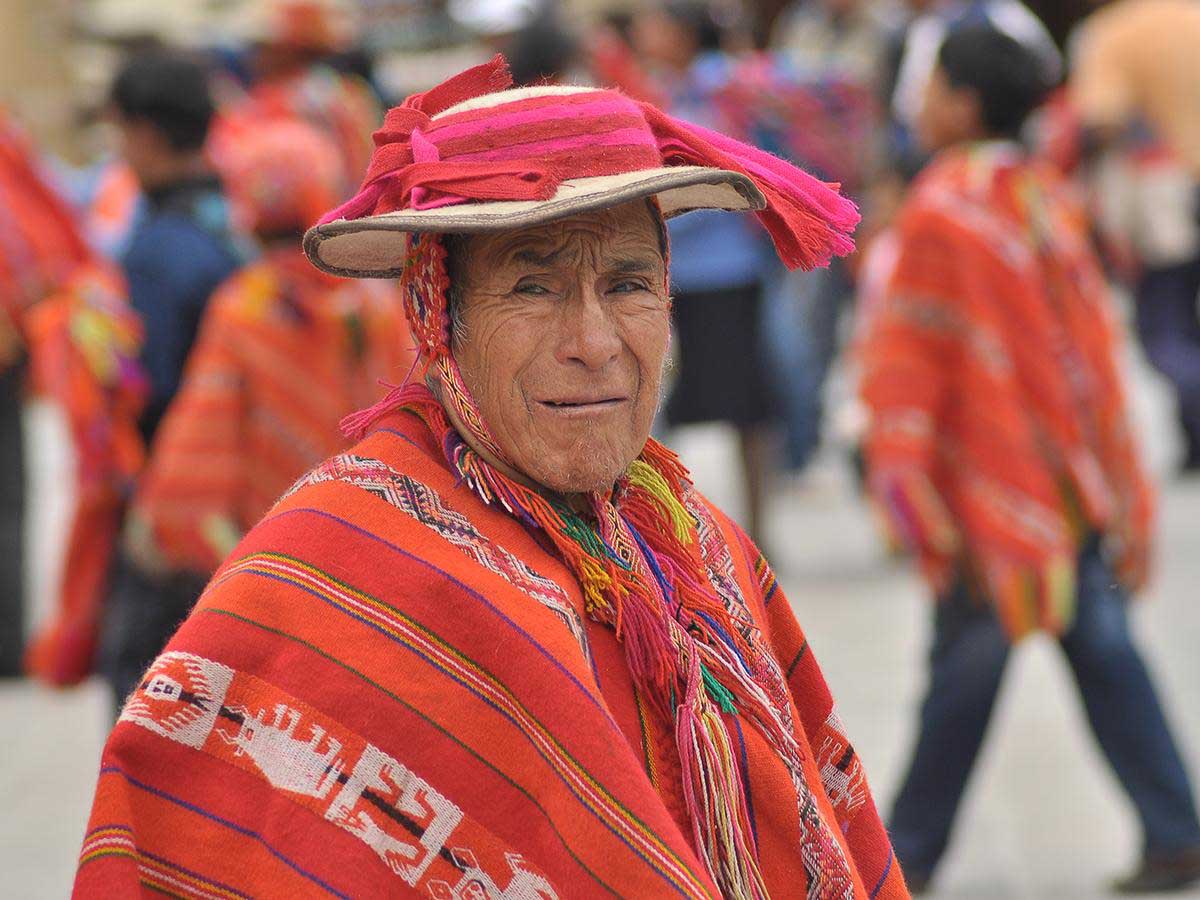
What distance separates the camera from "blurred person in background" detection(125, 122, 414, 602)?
4.96m

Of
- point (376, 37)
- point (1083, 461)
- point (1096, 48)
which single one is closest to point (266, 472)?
point (1083, 461)

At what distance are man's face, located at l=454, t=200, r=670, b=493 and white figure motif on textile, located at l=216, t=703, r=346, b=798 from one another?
1.33 ft

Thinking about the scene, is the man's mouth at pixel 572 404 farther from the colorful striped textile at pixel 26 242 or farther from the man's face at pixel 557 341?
the colorful striped textile at pixel 26 242

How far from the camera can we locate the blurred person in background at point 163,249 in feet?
17.3

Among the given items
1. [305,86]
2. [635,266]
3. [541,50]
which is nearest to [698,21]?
[541,50]

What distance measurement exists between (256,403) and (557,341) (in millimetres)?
2772

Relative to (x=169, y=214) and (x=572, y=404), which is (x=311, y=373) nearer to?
(x=169, y=214)

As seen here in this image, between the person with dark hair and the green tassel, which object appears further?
the person with dark hair

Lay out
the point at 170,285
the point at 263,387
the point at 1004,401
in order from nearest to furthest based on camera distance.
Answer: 1. the point at 1004,401
2. the point at 263,387
3. the point at 170,285

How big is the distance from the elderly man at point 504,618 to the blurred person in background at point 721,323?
582 cm

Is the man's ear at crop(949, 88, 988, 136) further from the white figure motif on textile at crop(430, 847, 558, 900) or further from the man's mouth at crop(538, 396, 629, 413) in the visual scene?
the white figure motif on textile at crop(430, 847, 558, 900)

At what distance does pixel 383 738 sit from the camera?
2.16m

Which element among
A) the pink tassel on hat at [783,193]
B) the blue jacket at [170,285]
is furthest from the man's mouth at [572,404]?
the blue jacket at [170,285]

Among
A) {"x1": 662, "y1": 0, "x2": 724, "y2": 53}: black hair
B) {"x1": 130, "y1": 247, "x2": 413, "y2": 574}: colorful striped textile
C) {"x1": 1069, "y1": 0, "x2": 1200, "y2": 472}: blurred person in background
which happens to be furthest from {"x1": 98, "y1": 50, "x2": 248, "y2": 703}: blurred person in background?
{"x1": 1069, "y1": 0, "x2": 1200, "y2": 472}: blurred person in background
